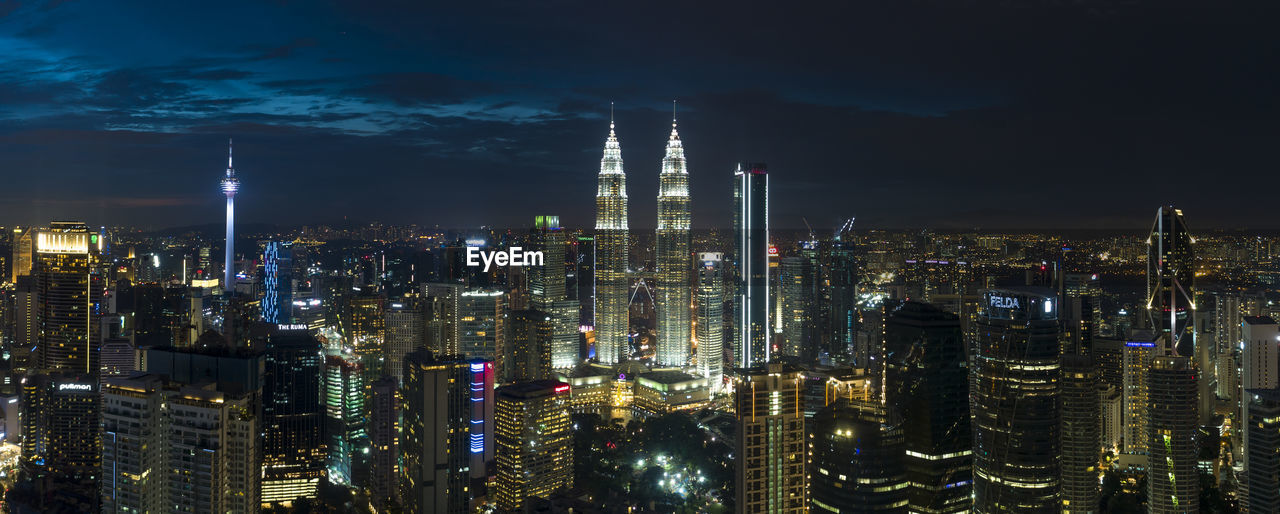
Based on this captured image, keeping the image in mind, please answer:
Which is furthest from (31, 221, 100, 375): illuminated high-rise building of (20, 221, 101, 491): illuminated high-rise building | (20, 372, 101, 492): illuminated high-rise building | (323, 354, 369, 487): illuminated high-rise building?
(323, 354, 369, 487): illuminated high-rise building

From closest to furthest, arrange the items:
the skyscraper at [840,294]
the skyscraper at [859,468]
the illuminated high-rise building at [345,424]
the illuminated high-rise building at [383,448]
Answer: the skyscraper at [859,468] → the illuminated high-rise building at [383,448] → the skyscraper at [840,294] → the illuminated high-rise building at [345,424]

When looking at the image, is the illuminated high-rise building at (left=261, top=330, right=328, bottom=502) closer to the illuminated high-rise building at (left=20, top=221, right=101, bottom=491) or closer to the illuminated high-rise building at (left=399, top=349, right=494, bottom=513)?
the illuminated high-rise building at (left=399, top=349, right=494, bottom=513)

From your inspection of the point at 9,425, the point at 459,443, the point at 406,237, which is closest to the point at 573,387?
the point at 406,237

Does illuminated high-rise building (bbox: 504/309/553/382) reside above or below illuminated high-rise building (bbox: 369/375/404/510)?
above

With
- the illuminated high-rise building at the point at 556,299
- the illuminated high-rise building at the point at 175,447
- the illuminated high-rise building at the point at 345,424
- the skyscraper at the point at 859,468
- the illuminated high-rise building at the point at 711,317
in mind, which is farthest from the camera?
the illuminated high-rise building at the point at 711,317

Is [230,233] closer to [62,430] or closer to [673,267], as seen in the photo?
[62,430]

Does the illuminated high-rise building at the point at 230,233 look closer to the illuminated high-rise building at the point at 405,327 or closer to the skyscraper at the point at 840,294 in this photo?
the illuminated high-rise building at the point at 405,327

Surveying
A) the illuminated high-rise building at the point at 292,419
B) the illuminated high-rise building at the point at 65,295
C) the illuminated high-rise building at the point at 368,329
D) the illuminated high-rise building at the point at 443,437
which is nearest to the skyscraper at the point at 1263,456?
the illuminated high-rise building at the point at 443,437
